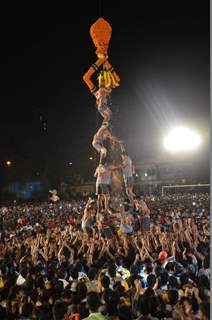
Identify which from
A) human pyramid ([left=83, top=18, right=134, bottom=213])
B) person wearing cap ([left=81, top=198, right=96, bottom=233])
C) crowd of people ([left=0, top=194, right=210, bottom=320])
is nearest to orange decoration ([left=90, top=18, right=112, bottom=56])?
human pyramid ([left=83, top=18, right=134, bottom=213])

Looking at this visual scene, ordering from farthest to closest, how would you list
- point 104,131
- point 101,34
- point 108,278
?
point 104,131, point 101,34, point 108,278

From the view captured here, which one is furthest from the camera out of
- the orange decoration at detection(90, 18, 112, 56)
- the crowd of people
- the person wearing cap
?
the person wearing cap

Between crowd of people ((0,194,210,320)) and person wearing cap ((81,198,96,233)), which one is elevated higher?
person wearing cap ((81,198,96,233))

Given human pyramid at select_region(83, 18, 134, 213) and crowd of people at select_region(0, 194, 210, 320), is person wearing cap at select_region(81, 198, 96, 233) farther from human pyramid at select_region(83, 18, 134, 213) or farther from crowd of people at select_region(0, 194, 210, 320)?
human pyramid at select_region(83, 18, 134, 213)

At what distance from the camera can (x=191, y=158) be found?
5044 centimetres

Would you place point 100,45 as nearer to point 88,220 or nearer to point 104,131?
point 104,131

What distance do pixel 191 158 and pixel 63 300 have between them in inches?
1853

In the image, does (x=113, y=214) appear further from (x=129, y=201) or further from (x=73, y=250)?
(x=73, y=250)

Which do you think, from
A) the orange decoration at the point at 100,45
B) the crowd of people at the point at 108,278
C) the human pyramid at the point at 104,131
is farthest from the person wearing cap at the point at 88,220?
the orange decoration at the point at 100,45

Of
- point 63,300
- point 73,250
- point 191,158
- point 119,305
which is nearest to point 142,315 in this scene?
point 119,305

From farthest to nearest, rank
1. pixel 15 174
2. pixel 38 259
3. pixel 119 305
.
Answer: pixel 15 174 → pixel 38 259 → pixel 119 305

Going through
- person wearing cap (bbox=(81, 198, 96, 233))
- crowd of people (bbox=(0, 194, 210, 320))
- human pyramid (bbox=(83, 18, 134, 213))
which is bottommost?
crowd of people (bbox=(0, 194, 210, 320))

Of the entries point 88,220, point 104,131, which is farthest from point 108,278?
point 104,131

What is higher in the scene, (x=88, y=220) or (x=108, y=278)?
(x=88, y=220)
